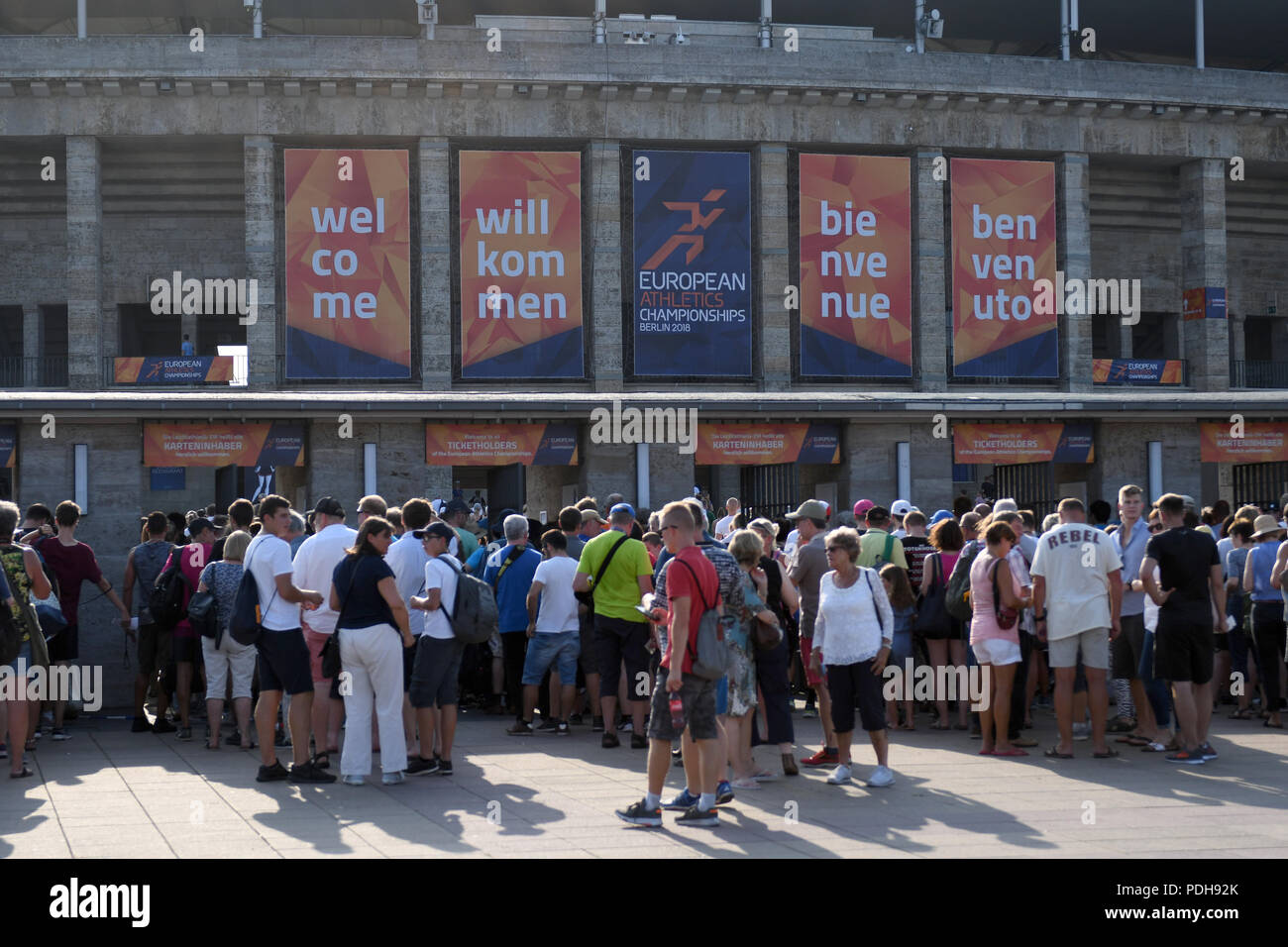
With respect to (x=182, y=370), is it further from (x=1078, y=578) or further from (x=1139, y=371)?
(x=1078, y=578)

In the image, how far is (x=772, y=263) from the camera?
33.6m

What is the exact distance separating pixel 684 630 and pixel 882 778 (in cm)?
233

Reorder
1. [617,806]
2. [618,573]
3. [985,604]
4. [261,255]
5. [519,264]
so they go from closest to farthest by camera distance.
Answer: [617,806]
[985,604]
[618,573]
[519,264]
[261,255]

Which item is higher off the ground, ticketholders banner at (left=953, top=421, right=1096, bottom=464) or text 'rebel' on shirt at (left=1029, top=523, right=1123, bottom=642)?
ticketholders banner at (left=953, top=421, right=1096, bottom=464)

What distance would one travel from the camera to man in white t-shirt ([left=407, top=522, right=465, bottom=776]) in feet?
35.2

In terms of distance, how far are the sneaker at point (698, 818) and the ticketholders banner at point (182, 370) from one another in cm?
2649

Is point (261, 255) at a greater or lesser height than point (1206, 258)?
lesser

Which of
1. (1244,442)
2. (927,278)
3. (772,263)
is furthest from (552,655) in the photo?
(927,278)

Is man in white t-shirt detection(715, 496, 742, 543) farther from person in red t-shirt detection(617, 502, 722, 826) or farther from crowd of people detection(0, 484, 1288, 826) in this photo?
person in red t-shirt detection(617, 502, 722, 826)

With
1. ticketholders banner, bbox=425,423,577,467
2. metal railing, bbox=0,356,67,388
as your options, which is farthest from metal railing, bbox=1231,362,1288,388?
metal railing, bbox=0,356,67,388

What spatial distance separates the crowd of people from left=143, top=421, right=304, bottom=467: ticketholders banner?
10755mm

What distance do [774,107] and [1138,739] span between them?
80.6 ft

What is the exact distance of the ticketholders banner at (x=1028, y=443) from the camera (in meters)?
27.5
